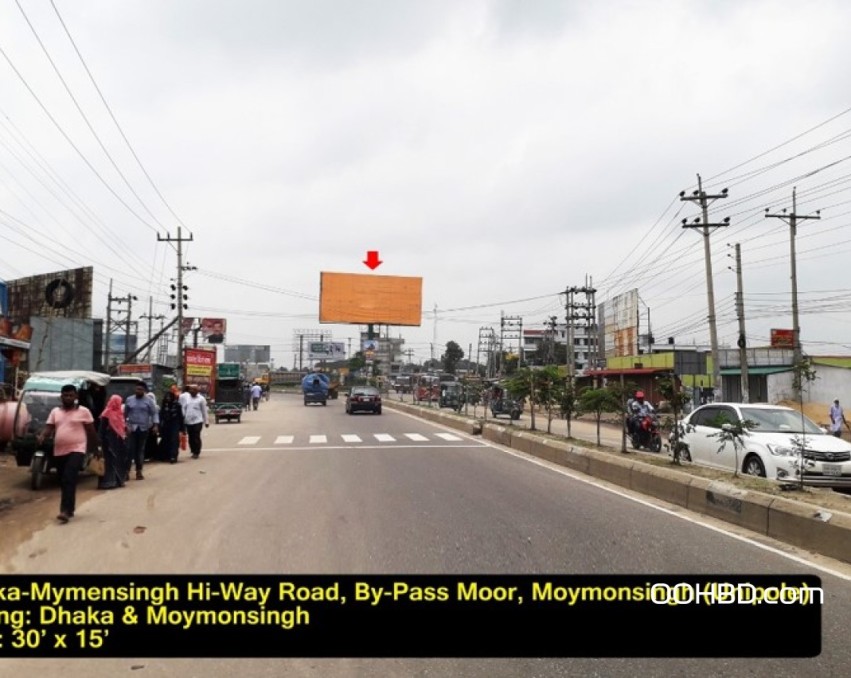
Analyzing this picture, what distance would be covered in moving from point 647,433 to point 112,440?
1360 cm

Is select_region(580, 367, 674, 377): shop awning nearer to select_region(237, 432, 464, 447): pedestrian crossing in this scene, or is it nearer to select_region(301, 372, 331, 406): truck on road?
select_region(301, 372, 331, 406): truck on road

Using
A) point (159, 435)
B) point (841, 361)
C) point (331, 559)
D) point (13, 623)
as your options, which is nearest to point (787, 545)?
point (331, 559)

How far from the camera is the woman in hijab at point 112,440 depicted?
40.4 feet

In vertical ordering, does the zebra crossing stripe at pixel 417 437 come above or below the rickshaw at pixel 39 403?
below

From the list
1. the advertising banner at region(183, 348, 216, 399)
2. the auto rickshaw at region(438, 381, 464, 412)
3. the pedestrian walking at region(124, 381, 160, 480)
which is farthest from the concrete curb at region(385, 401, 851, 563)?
the auto rickshaw at region(438, 381, 464, 412)

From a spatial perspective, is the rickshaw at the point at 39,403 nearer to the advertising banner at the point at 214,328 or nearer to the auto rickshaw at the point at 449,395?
the auto rickshaw at the point at 449,395

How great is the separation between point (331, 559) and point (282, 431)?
21.6m

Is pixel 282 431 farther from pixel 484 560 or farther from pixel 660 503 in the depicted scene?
pixel 484 560

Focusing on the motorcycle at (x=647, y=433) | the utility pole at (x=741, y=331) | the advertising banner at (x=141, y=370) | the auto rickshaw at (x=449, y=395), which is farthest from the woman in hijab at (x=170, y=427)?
the auto rickshaw at (x=449, y=395)

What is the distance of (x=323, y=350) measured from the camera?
120 metres

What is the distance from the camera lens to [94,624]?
5.03 metres

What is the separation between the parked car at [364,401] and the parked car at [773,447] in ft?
92.7

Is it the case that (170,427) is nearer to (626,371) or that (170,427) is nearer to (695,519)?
(695,519)

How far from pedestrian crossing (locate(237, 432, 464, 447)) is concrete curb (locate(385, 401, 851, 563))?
7521mm
